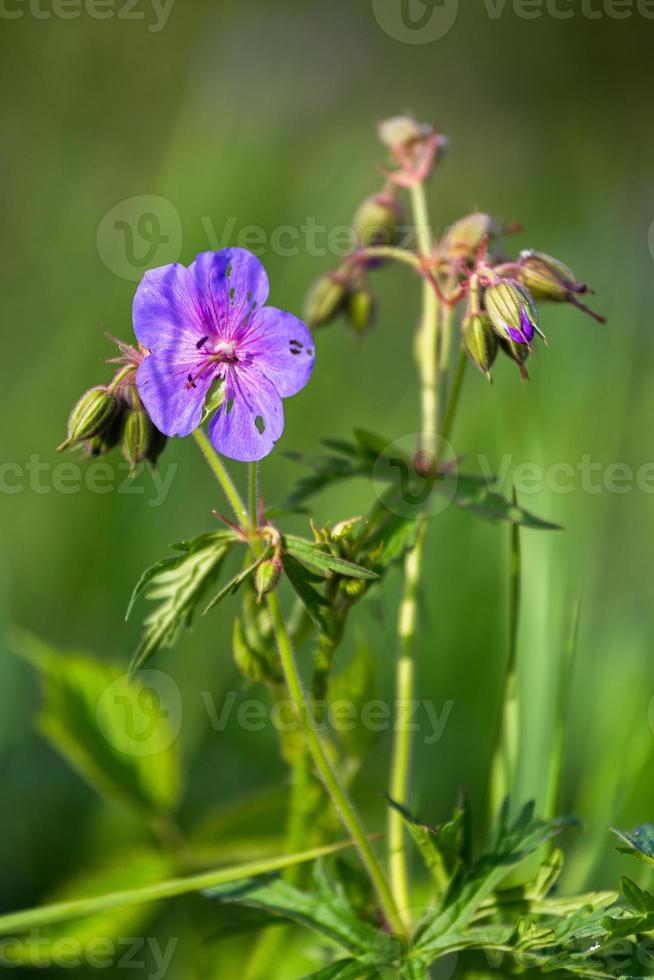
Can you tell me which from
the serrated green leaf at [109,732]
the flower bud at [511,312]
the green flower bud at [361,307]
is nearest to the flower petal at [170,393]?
the flower bud at [511,312]

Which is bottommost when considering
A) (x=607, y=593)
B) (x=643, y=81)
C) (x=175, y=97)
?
(x=607, y=593)

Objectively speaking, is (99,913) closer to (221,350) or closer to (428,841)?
(428,841)

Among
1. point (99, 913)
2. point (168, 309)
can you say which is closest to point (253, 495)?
point (168, 309)

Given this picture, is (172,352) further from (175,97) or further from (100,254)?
(175,97)

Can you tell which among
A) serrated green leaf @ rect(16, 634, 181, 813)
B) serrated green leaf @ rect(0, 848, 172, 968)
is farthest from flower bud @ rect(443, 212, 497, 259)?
serrated green leaf @ rect(0, 848, 172, 968)

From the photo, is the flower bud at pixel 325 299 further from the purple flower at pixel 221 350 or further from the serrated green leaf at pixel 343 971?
the serrated green leaf at pixel 343 971

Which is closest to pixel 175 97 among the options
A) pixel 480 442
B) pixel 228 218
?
pixel 228 218

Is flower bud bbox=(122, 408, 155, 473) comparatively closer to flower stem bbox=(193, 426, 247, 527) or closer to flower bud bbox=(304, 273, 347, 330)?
flower stem bbox=(193, 426, 247, 527)
